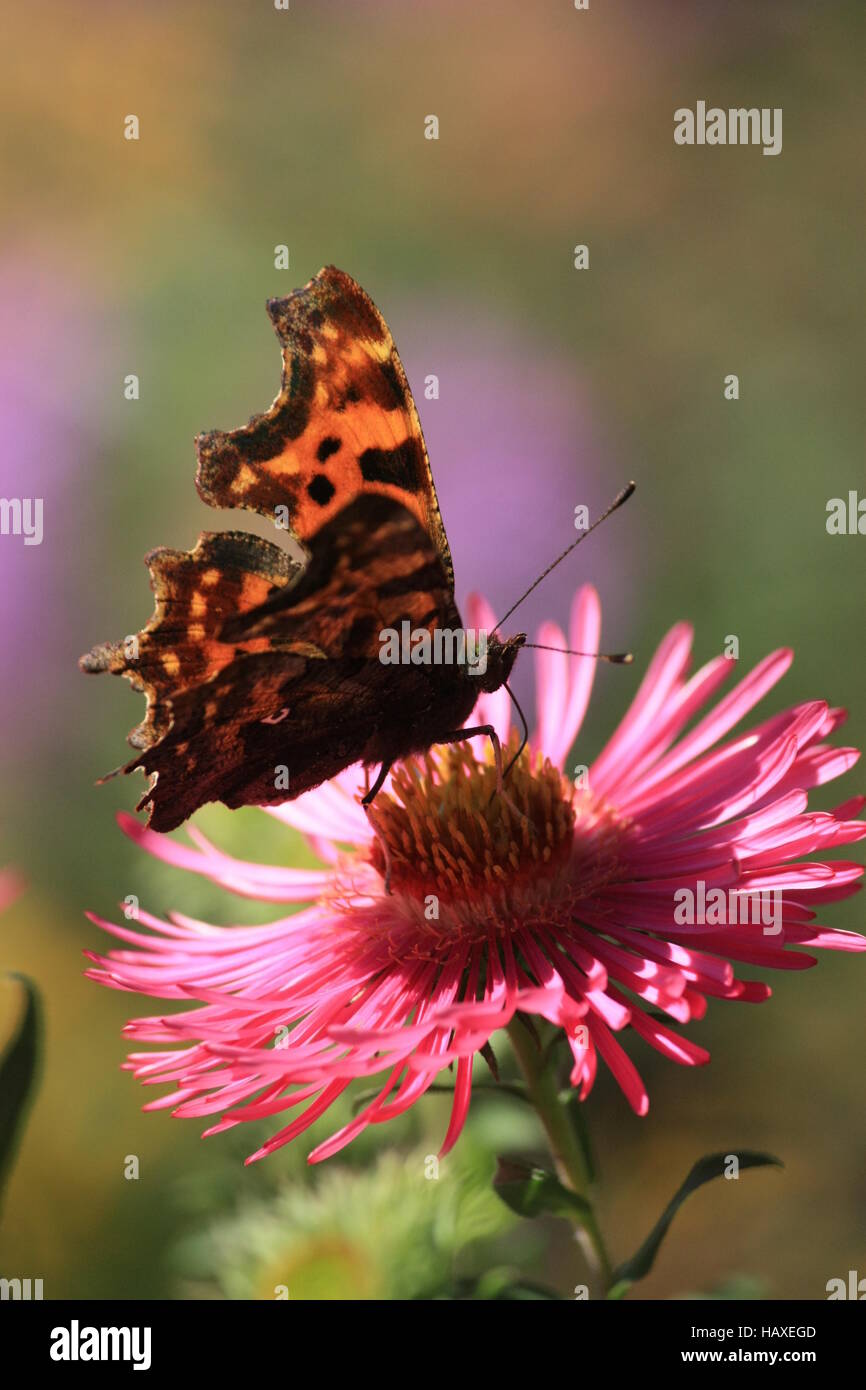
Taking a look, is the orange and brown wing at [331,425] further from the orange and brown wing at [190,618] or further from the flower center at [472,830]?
the flower center at [472,830]

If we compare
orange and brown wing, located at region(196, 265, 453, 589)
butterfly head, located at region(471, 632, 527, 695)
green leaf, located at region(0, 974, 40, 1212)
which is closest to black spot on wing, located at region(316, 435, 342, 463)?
orange and brown wing, located at region(196, 265, 453, 589)

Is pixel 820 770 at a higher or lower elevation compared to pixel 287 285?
lower

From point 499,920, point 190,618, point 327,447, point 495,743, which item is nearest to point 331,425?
point 327,447

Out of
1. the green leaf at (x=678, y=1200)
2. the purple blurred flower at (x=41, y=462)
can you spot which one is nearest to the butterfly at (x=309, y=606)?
the green leaf at (x=678, y=1200)

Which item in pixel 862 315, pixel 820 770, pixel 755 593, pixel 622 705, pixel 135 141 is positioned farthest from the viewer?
pixel 135 141

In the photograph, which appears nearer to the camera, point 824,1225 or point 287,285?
point 824,1225
